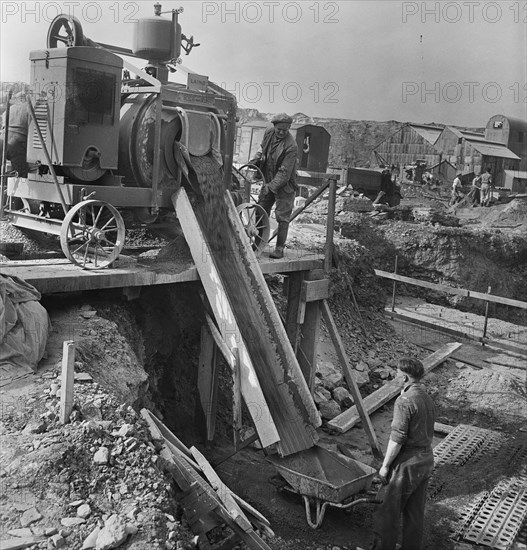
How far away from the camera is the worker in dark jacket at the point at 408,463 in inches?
215

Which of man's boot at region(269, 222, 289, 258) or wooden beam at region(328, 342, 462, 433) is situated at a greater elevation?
man's boot at region(269, 222, 289, 258)

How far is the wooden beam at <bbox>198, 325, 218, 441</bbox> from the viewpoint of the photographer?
8.05 metres

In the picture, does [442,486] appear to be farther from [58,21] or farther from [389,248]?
[389,248]

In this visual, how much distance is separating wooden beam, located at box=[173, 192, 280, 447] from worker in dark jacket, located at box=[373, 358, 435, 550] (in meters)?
1.31

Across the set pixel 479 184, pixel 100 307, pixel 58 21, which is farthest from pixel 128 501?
pixel 479 184

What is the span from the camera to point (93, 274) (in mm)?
6695

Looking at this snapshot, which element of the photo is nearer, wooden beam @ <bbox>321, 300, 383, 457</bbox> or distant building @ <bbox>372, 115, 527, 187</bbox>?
wooden beam @ <bbox>321, 300, 383, 457</bbox>

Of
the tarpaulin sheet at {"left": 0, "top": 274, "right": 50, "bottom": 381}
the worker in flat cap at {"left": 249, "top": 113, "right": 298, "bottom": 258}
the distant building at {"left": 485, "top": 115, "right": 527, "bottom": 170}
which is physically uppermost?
the distant building at {"left": 485, "top": 115, "right": 527, "bottom": 170}

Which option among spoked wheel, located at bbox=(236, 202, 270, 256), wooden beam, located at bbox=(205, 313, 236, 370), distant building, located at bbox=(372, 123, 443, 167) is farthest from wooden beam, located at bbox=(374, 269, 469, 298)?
distant building, located at bbox=(372, 123, 443, 167)

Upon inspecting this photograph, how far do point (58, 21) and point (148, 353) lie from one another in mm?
4026

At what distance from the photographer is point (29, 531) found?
12.1 feet

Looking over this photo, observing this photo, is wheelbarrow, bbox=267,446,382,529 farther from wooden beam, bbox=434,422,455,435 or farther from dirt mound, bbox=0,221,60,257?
dirt mound, bbox=0,221,60,257

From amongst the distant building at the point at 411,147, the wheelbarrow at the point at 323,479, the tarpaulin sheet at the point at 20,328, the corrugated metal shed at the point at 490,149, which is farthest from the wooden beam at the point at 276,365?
the distant building at the point at 411,147

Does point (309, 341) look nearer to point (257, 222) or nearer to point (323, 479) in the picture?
point (257, 222)
